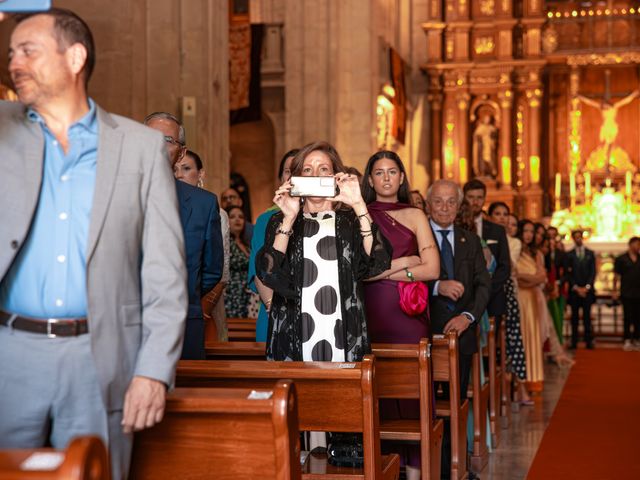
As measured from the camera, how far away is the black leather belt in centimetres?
280

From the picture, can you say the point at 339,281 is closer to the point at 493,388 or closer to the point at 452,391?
the point at 452,391

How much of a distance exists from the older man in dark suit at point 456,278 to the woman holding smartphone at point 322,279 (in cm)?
223

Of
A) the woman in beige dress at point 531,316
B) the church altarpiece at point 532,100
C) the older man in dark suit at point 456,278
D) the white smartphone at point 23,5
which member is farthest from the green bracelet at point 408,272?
the church altarpiece at point 532,100

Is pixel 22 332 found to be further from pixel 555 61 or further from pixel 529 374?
pixel 555 61

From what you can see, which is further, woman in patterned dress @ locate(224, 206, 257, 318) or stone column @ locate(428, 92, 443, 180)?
stone column @ locate(428, 92, 443, 180)

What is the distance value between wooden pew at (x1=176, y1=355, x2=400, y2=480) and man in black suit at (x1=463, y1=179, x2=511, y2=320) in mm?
4743

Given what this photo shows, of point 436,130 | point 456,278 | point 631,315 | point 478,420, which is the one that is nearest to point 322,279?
point 456,278

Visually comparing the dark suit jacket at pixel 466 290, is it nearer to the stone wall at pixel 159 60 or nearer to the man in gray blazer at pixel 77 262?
the stone wall at pixel 159 60

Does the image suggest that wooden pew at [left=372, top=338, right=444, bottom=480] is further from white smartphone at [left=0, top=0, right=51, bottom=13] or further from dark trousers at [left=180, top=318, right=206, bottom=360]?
white smartphone at [left=0, top=0, right=51, bottom=13]

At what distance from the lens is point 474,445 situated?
7.17 m

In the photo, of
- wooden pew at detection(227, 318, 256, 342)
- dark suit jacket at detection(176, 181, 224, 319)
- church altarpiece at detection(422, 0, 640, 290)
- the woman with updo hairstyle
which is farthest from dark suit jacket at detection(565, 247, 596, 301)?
dark suit jacket at detection(176, 181, 224, 319)

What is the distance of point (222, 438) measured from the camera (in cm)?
299

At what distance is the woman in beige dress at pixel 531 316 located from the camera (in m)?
10.6

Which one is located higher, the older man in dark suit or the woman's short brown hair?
the woman's short brown hair
